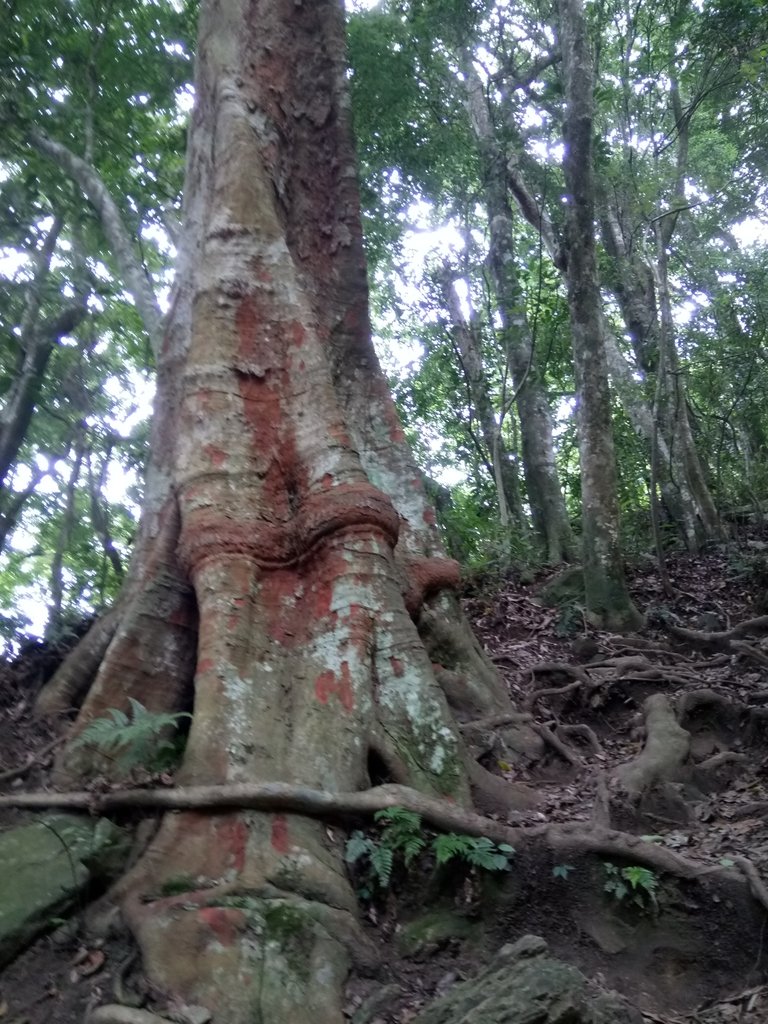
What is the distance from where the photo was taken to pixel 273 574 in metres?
4.69

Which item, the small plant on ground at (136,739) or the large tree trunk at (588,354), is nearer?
the small plant on ground at (136,739)

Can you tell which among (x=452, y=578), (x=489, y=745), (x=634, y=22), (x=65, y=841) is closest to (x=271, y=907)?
(x=65, y=841)

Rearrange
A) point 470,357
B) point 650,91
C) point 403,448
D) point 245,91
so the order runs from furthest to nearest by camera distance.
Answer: point 470,357 < point 650,91 < point 245,91 < point 403,448

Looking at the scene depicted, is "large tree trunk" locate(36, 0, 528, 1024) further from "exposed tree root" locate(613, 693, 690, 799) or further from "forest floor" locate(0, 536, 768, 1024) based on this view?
"exposed tree root" locate(613, 693, 690, 799)

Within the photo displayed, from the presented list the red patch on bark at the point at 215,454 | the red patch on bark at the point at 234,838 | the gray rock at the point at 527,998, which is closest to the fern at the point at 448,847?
the gray rock at the point at 527,998

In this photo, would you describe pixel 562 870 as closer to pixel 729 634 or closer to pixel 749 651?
pixel 749 651

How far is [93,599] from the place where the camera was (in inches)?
406

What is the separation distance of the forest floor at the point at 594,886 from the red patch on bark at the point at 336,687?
2.72 feet

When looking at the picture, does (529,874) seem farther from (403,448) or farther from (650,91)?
(650,91)

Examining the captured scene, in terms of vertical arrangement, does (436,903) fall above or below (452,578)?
below

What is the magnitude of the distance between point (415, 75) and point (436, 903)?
11.7 metres

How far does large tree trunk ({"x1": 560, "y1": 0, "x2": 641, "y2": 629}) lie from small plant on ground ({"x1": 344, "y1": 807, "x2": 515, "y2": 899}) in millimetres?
4385

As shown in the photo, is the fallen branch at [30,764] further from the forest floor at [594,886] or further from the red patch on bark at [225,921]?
the red patch on bark at [225,921]

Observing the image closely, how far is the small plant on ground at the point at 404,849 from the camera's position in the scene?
3.64m
